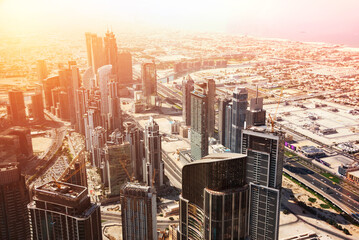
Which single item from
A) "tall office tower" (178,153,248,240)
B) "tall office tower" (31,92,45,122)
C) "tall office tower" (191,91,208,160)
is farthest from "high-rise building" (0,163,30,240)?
"tall office tower" (31,92,45,122)

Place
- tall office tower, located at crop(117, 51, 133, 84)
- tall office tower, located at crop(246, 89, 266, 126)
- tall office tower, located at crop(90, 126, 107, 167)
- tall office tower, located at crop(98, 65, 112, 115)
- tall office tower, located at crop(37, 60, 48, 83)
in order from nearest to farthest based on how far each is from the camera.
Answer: tall office tower, located at crop(246, 89, 266, 126) < tall office tower, located at crop(90, 126, 107, 167) < tall office tower, located at crop(37, 60, 48, 83) < tall office tower, located at crop(98, 65, 112, 115) < tall office tower, located at crop(117, 51, 133, 84)

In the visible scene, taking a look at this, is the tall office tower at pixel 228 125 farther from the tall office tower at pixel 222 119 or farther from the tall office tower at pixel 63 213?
the tall office tower at pixel 63 213

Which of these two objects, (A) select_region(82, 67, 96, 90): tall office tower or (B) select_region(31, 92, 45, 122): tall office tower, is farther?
(A) select_region(82, 67, 96, 90): tall office tower

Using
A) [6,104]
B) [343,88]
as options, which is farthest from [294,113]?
[6,104]

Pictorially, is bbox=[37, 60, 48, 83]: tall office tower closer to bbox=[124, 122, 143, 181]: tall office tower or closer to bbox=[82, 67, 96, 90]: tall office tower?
bbox=[82, 67, 96, 90]: tall office tower

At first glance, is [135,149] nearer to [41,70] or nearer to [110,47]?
[41,70]

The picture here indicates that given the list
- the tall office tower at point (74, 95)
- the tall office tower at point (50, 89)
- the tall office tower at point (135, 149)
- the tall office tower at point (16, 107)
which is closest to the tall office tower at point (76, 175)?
the tall office tower at point (135, 149)
